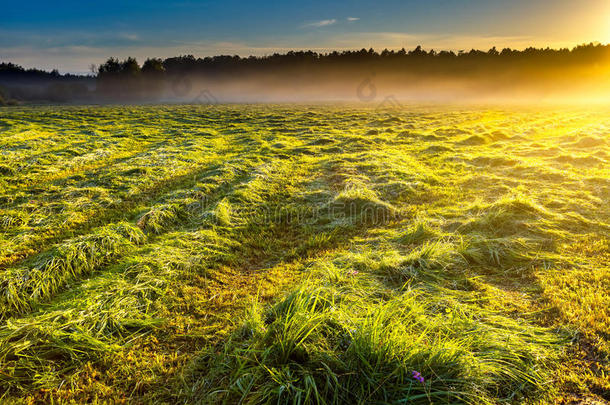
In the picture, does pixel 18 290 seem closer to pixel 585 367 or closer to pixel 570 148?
pixel 585 367

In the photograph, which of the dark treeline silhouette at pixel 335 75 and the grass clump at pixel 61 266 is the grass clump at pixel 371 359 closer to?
the grass clump at pixel 61 266

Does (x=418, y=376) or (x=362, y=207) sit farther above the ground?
(x=362, y=207)

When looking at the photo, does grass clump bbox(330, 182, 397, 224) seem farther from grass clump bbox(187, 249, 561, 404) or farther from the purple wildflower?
the purple wildflower

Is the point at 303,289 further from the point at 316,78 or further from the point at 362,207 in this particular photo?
the point at 316,78

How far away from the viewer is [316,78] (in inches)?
5664

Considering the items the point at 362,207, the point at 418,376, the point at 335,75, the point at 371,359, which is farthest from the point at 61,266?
the point at 335,75

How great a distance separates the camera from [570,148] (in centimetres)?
1535

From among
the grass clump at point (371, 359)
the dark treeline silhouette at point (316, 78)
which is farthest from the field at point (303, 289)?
the dark treeline silhouette at point (316, 78)

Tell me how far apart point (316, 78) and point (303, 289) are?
6072 inches

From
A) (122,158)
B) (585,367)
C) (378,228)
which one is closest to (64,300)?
(378,228)

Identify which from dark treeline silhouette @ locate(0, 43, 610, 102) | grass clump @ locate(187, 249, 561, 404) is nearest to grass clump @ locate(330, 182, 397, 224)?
grass clump @ locate(187, 249, 561, 404)

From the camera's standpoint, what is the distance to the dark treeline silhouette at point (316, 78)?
99.4 m

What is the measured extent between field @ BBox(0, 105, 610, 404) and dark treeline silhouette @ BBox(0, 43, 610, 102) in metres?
91.3

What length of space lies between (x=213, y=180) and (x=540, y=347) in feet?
32.7
